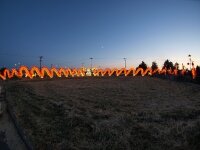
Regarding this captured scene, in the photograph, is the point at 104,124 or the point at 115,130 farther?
the point at 104,124

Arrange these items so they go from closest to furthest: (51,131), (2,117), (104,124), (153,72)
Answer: (51,131), (104,124), (2,117), (153,72)

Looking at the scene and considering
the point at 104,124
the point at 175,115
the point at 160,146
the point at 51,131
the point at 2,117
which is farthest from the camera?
the point at 175,115

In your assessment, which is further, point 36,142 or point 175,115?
point 175,115

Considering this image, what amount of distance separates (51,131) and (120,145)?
3194 mm

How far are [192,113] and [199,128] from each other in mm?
4433

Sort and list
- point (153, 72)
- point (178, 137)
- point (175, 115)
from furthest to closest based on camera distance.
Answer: point (153, 72) → point (175, 115) → point (178, 137)

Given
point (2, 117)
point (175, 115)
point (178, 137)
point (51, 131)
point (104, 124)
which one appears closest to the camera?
point (178, 137)

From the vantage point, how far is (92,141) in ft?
30.3

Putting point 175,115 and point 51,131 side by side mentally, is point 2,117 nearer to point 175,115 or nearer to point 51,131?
point 51,131

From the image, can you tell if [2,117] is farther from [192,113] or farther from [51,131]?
[192,113]

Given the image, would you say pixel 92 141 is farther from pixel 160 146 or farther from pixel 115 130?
pixel 160 146

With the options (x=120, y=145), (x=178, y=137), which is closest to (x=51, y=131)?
(x=120, y=145)

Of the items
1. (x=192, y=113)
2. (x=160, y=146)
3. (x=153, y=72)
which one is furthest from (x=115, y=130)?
(x=153, y=72)

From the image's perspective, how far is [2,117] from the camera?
1247 cm
